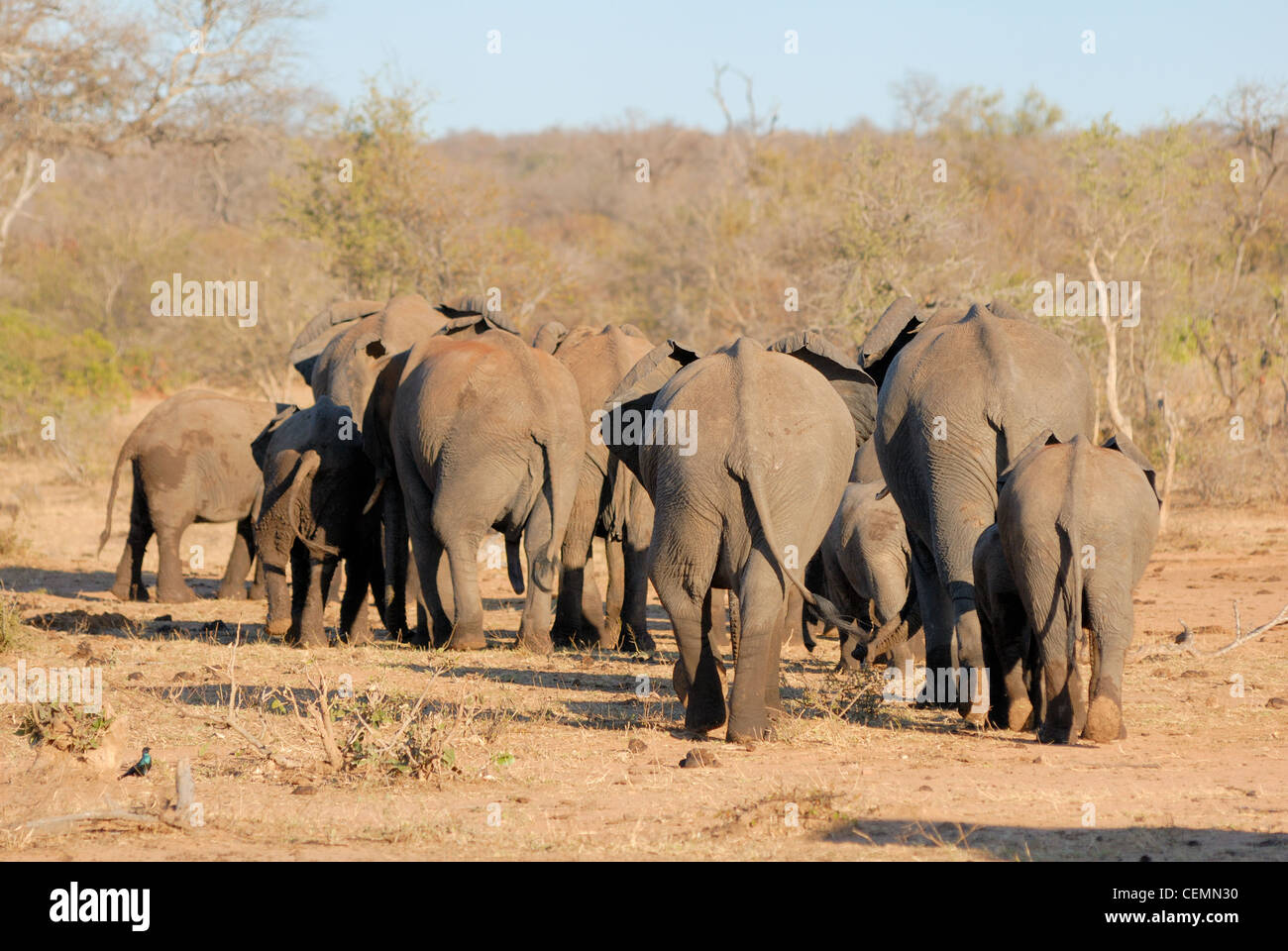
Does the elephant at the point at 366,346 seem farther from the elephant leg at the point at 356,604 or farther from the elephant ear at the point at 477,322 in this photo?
the elephant leg at the point at 356,604

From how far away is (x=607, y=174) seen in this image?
69.3 metres

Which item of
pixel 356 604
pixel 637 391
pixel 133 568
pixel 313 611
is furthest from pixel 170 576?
pixel 637 391

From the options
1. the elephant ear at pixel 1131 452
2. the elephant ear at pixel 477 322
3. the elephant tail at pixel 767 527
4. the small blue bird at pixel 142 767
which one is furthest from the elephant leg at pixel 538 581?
the elephant ear at pixel 1131 452

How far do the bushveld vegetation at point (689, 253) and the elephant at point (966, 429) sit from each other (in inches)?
219

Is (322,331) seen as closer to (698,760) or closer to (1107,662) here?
(698,760)

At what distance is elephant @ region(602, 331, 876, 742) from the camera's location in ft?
24.2

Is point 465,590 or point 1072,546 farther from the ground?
point 1072,546

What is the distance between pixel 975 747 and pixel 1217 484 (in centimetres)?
1324

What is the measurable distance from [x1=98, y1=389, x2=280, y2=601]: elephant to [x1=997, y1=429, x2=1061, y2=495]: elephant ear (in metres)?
8.42

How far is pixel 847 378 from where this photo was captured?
864 cm

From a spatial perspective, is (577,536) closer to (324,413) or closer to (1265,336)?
(324,413)

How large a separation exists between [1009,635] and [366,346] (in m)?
6.76

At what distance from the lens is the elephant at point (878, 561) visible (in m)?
9.68

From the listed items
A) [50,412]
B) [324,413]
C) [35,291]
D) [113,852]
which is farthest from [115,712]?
[35,291]
